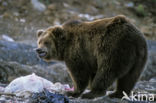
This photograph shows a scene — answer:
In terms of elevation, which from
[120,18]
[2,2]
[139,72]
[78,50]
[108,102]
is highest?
[2,2]

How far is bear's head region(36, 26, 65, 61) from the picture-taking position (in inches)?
271

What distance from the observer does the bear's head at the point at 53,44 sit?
6875mm

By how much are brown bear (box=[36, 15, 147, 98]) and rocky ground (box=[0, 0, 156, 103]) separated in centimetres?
256

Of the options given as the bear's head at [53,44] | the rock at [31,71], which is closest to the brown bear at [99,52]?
the bear's head at [53,44]

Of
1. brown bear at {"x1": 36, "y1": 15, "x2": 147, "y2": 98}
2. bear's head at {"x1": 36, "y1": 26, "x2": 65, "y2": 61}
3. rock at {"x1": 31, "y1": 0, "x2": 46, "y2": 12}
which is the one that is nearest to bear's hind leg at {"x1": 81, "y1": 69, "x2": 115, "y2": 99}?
brown bear at {"x1": 36, "y1": 15, "x2": 147, "y2": 98}

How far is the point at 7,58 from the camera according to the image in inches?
415

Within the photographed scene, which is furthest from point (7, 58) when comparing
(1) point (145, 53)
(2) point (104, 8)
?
(2) point (104, 8)

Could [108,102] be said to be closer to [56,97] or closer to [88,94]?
[88,94]

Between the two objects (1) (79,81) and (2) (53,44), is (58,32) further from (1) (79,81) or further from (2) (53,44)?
(1) (79,81)

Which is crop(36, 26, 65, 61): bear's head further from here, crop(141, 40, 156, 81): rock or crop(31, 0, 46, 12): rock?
crop(31, 0, 46, 12): rock

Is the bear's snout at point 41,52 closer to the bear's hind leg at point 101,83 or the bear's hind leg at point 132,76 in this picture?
the bear's hind leg at point 101,83

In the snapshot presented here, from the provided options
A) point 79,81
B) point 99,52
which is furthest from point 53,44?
point 99,52

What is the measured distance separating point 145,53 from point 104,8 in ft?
43.3

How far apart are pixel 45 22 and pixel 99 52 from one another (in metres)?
10.8
